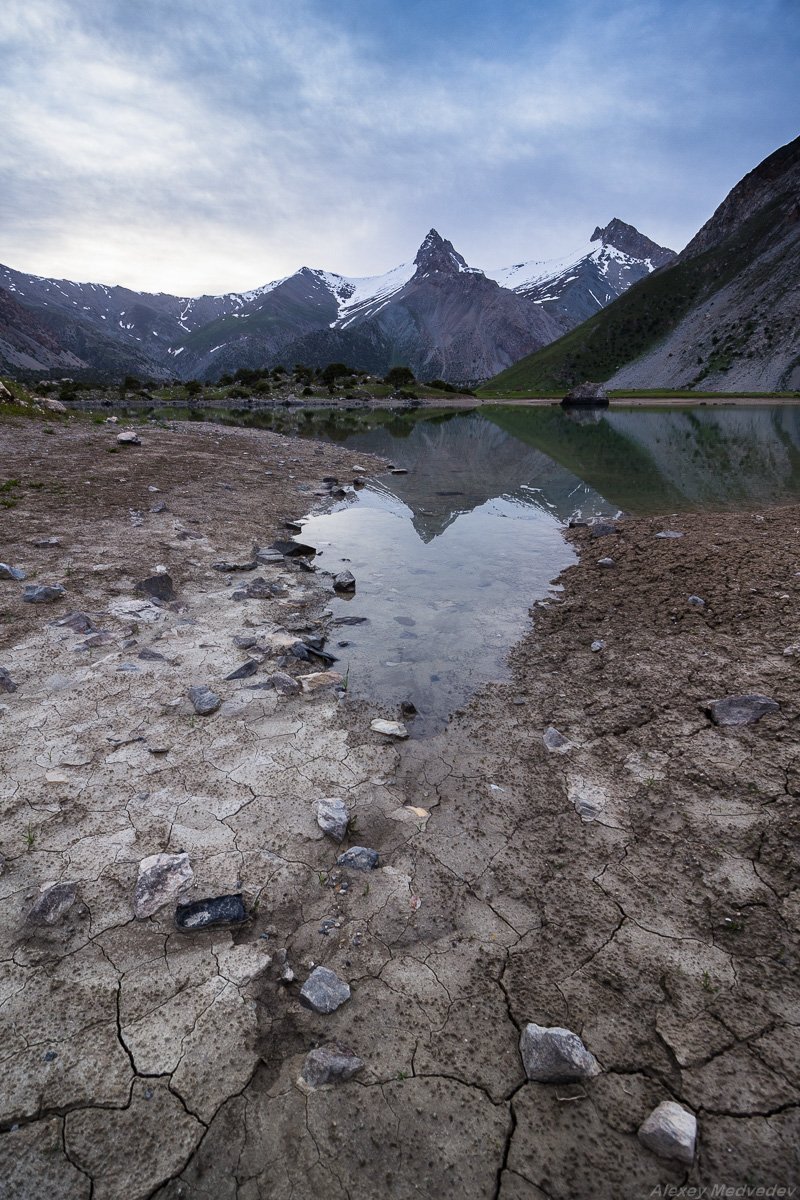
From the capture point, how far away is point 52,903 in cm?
354

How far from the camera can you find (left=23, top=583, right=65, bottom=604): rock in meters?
8.26

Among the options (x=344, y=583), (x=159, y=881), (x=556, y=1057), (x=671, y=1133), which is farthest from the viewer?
(x=344, y=583)

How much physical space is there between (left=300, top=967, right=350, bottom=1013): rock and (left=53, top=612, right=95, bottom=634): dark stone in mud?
20.2 feet

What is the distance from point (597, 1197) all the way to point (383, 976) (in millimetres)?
1439

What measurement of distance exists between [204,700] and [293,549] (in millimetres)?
6691

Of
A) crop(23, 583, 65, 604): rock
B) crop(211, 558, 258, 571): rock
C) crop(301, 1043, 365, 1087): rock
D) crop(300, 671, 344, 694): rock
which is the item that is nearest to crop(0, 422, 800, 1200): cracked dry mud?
crop(301, 1043, 365, 1087): rock

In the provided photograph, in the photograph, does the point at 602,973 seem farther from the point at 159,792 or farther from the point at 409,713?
the point at 159,792

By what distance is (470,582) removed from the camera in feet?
36.2

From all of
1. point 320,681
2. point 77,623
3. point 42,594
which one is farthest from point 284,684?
point 42,594

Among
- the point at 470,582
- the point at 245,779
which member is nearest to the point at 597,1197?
the point at 245,779

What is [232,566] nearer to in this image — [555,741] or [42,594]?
[42,594]

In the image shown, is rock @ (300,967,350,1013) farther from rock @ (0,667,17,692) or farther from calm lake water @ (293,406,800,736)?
rock @ (0,667,17,692)

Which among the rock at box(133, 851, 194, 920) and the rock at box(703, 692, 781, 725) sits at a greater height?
the rock at box(703, 692, 781, 725)

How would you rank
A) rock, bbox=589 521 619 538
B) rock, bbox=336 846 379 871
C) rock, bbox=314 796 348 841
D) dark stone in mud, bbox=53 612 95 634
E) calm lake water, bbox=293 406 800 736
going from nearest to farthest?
1. rock, bbox=336 846 379 871
2. rock, bbox=314 796 348 841
3. dark stone in mud, bbox=53 612 95 634
4. calm lake water, bbox=293 406 800 736
5. rock, bbox=589 521 619 538
